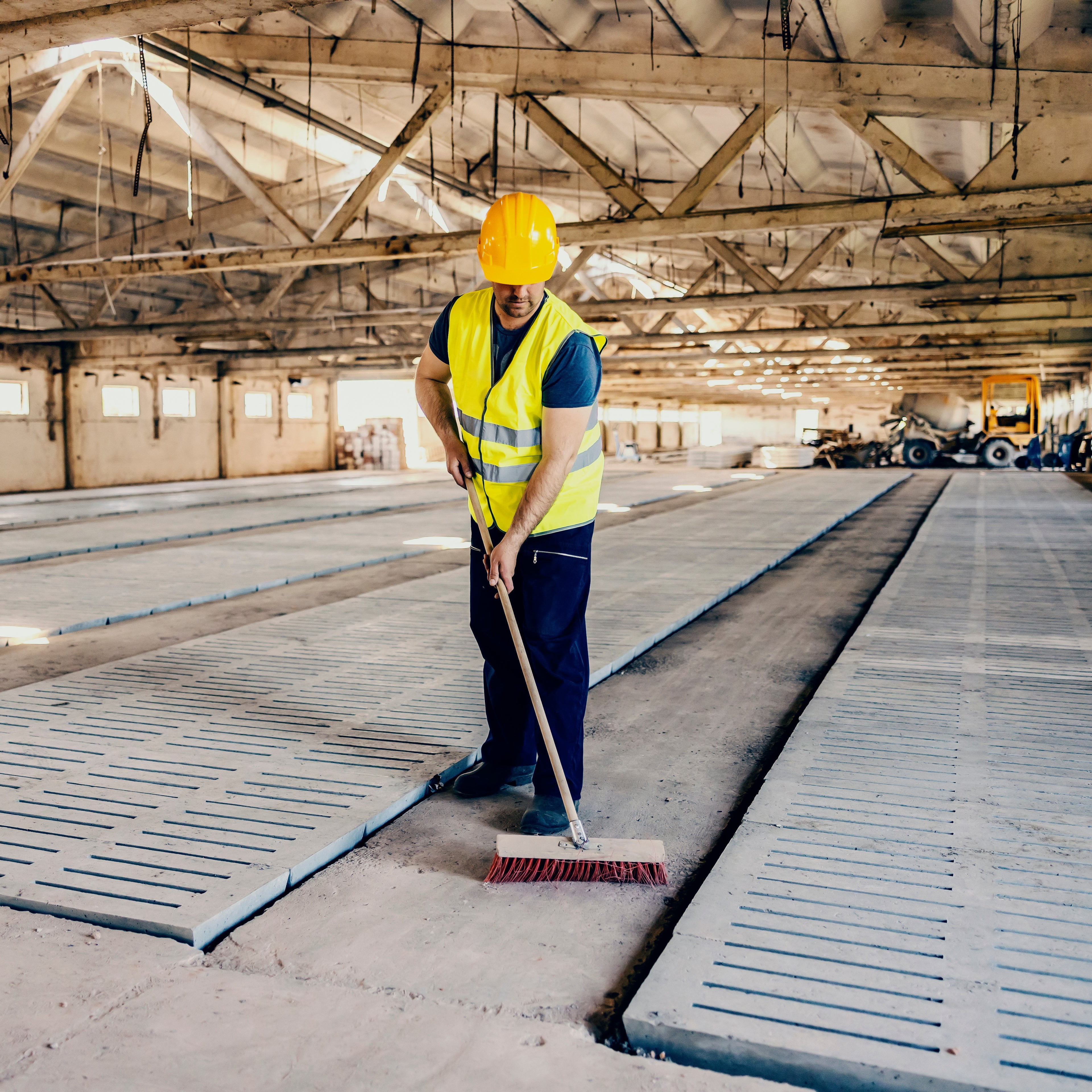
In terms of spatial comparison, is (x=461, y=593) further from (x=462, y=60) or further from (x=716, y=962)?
(x=716, y=962)

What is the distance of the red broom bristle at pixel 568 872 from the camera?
2908mm

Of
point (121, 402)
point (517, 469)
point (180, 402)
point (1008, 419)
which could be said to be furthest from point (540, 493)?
point (1008, 419)

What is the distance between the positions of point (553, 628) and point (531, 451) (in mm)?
572

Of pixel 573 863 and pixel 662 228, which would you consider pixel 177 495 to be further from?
pixel 573 863

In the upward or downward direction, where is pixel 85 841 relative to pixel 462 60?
downward

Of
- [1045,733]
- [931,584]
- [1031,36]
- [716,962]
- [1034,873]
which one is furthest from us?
[931,584]

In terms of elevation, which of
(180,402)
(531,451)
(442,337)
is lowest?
(531,451)

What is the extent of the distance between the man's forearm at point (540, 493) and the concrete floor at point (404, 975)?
3.38ft

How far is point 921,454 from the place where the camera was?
1302 inches

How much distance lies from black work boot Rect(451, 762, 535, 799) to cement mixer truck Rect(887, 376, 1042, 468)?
2897 centimetres

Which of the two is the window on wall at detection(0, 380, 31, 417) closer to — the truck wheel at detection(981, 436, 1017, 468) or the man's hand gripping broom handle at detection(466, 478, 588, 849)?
the man's hand gripping broom handle at detection(466, 478, 588, 849)

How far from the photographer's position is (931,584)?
27.6 ft

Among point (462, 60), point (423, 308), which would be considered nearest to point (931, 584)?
point (462, 60)

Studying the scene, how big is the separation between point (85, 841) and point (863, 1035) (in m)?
2.34
